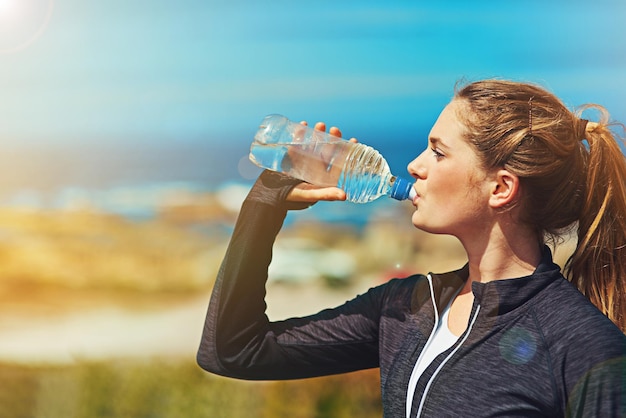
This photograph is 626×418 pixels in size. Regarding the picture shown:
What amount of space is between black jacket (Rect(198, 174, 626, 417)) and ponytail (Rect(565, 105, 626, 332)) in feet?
0.45

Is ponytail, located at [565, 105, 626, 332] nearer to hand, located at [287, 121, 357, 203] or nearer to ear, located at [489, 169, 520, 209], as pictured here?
ear, located at [489, 169, 520, 209]

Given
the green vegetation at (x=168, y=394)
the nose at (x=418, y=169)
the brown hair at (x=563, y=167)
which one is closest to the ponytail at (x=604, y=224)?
the brown hair at (x=563, y=167)

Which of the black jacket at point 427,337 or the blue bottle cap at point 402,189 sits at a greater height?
the blue bottle cap at point 402,189

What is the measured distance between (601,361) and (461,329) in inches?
12.8

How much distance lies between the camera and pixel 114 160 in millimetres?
7434

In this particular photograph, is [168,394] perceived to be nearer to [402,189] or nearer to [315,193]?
[315,193]

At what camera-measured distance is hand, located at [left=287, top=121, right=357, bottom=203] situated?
1619mm

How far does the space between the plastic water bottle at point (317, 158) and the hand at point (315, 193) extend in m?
0.27

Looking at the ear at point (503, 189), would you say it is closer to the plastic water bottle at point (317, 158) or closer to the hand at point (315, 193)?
the hand at point (315, 193)

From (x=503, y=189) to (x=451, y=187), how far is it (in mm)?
117

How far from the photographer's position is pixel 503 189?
1.51 metres

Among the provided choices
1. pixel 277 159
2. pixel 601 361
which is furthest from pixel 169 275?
pixel 601 361

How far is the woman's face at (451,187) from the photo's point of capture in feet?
4.90

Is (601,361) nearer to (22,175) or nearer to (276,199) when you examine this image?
(276,199)
